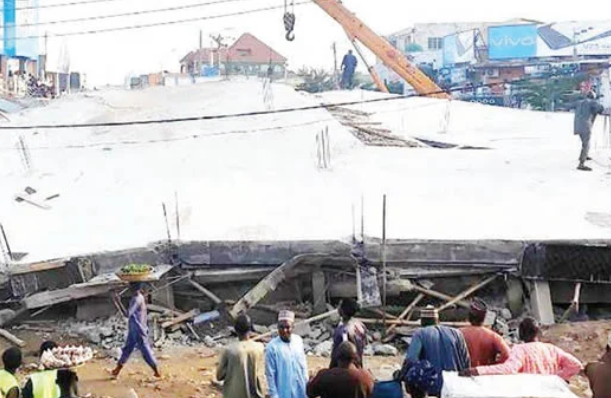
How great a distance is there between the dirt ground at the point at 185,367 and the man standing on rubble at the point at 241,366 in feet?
9.62

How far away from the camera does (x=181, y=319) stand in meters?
11.2

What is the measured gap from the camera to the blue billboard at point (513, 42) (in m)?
39.4

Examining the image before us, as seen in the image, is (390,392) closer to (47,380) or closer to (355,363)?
(355,363)

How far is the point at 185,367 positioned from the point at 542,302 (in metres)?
4.94

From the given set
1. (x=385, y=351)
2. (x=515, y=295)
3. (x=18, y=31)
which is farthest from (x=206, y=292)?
(x=18, y=31)

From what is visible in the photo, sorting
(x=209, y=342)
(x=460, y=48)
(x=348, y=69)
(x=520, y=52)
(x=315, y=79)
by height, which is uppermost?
(x=460, y=48)

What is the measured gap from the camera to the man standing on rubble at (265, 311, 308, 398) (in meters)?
5.73

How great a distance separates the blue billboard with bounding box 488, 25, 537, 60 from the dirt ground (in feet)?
102

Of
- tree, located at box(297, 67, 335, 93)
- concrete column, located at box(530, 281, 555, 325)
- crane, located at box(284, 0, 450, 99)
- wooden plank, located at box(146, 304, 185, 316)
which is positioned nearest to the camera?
concrete column, located at box(530, 281, 555, 325)

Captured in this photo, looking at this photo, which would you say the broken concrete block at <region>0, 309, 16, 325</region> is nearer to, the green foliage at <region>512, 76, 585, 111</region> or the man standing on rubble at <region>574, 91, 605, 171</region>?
the man standing on rubble at <region>574, 91, 605, 171</region>

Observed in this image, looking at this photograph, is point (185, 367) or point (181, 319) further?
point (181, 319)

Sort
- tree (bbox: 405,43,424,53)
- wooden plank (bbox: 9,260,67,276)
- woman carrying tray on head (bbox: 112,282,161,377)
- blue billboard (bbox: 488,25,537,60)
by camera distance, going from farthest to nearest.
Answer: tree (bbox: 405,43,424,53) → blue billboard (bbox: 488,25,537,60) → wooden plank (bbox: 9,260,67,276) → woman carrying tray on head (bbox: 112,282,161,377)

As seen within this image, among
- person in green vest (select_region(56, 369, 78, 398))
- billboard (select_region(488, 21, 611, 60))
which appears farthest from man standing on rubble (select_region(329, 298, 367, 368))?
billboard (select_region(488, 21, 611, 60))

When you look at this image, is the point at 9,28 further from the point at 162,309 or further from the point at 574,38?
the point at 574,38
